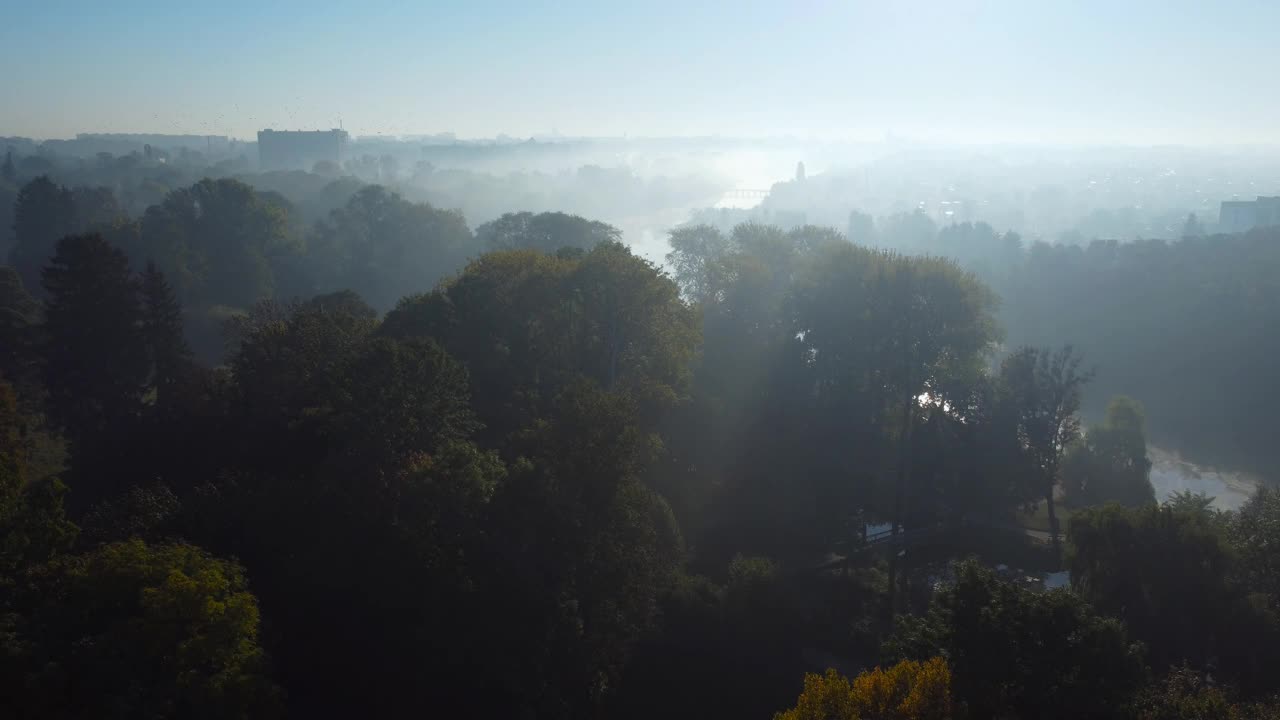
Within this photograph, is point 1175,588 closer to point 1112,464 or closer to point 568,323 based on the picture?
point 1112,464

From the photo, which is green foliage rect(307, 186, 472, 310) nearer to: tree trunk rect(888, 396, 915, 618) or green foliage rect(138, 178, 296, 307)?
green foliage rect(138, 178, 296, 307)

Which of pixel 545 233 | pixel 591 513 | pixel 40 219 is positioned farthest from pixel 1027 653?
pixel 40 219

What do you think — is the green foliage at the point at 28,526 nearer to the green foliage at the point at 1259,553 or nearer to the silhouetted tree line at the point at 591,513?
the silhouetted tree line at the point at 591,513

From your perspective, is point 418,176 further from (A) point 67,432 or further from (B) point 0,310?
(A) point 67,432

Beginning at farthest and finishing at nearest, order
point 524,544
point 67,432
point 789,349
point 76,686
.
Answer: point 789,349 < point 67,432 < point 524,544 < point 76,686

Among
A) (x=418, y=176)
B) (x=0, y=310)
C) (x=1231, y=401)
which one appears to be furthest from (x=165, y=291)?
(x=418, y=176)

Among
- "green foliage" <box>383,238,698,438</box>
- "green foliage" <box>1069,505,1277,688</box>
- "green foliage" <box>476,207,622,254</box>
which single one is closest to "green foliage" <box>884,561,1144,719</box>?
"green foliage" <box>1069,505,1277,688</box>

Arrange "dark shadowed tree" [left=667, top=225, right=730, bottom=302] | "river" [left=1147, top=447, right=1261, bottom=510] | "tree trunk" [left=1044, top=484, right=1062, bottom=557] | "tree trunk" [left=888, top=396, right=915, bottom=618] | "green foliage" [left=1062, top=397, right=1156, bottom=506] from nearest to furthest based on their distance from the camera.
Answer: "tree trunk" [left=1044, top=484, right=1062, bottom=557], "tree trunk" [left=888, top=396, right=915, bottom=618], "green foliage" [left=1062, top=397, right=1156, bottom=506], "river" [left=1147, top=447, right=1261, bottom=510], "dark shadowed tree" [left=667, top=225, right=730, bottom=302]
